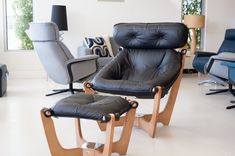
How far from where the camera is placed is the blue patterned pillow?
5742 millimetres

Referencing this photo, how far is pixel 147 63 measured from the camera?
350 centimetres

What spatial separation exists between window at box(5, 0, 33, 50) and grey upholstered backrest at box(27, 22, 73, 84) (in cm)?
207

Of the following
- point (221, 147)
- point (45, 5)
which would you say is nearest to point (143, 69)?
point (221, 147)

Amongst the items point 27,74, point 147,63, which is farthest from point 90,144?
point 27,74

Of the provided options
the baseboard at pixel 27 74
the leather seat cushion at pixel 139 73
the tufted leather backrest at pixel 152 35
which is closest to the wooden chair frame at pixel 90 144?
the leather seat cushion at pixel 139 73

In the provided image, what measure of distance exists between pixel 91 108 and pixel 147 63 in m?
1.41

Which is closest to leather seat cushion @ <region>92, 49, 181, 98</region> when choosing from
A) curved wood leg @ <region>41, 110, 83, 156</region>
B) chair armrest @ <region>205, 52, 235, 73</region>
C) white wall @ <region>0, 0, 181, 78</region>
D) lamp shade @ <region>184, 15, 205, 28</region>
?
curved wood leg @ <region>41, 110, 83, 156</region>

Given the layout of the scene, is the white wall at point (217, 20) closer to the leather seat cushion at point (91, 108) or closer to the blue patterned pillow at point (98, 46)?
the blue patterned pillow at point (98, 46)

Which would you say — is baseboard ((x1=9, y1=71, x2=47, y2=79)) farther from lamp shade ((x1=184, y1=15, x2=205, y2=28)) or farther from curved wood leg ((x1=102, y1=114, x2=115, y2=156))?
curved wood leg ((x1=102, y1=114, x2=115, y2=156))

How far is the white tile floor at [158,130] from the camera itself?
2682mm

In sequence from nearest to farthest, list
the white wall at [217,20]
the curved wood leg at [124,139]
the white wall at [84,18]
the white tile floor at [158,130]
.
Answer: the curved wood leg at [124,139] < the white tile floor at [158,130] < the white wall at [84,18] < the white wall at [217,20]

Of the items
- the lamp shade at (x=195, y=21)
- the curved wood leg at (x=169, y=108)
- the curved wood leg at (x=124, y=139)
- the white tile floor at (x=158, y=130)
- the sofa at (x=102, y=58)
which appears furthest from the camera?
the lamp shade at (x=195, y=21)

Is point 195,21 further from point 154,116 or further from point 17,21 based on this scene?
point 154,116

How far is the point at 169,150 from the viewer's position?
105 inches
